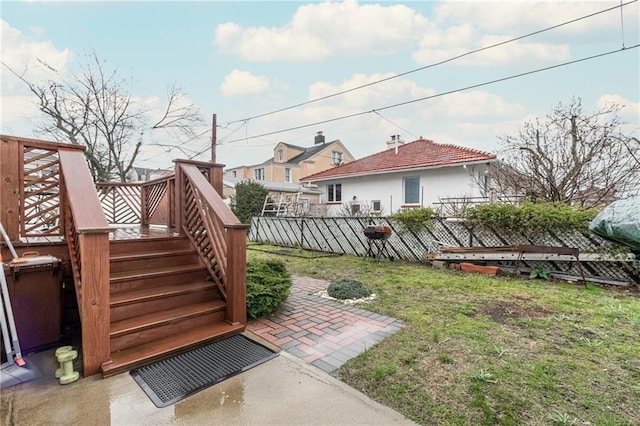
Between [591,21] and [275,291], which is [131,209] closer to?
[275,291]

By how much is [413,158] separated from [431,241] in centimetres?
819

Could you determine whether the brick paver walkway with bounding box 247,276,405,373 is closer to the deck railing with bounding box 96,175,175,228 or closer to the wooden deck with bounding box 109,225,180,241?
the wooden deck with bounding box 109,225,180,241

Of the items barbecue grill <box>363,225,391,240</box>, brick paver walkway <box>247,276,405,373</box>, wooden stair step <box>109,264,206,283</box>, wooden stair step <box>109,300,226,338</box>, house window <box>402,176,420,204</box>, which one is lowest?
brick paver walkway <box>247,276,405,373</box>

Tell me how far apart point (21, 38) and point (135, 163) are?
732 centimetres

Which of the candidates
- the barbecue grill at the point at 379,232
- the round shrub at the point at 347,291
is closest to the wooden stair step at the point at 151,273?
the round shrub at the point at 347,291

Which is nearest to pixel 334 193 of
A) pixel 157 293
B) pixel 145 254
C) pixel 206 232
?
pixel 206 232

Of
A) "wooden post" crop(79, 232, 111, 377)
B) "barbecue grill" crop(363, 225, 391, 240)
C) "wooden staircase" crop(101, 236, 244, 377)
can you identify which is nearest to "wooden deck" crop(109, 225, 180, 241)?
"wooden staircase" crop(101, 236, 244, 377)

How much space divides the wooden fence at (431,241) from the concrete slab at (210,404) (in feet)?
18.0

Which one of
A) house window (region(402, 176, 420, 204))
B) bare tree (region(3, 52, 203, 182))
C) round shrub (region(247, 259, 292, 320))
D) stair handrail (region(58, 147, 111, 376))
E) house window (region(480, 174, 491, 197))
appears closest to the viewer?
stair handrail (region(58, 147, 111, 376))

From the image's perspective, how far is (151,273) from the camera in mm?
3186

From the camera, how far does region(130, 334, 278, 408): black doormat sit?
2049 millimetres

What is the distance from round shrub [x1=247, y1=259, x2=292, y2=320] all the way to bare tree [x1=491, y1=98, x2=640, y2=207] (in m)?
7.47

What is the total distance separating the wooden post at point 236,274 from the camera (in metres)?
2.98

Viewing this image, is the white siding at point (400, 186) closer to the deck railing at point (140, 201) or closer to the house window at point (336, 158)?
the deck railing at point (140, 201)
